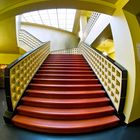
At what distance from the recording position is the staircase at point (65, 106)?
280cm

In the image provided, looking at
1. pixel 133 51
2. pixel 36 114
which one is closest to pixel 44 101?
pixel 36 114

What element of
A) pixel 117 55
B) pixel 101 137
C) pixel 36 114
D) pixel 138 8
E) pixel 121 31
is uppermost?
pixel 138 8

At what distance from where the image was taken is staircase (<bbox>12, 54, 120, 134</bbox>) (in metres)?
2.80

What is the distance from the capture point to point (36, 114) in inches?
120

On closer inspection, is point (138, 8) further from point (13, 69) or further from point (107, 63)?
point (13, 69)

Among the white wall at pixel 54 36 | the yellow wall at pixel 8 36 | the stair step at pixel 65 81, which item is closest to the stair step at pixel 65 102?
the stair step at pixel 65 81

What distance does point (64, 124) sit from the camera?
2809mm

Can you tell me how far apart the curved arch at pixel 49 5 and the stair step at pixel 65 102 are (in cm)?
182

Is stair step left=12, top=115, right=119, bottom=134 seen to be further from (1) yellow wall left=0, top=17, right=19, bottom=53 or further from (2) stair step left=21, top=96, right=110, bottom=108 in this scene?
(1) yellow wall left=0, top=17, right=19, bottom=53

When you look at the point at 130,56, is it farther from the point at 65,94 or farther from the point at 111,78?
the point at 65,94

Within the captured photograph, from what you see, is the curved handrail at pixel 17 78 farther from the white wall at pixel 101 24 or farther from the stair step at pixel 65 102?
the white wall at pixel 101 24

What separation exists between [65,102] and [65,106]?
3.5 inches

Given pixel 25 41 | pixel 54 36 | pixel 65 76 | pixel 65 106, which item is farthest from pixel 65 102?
pixel 54 36

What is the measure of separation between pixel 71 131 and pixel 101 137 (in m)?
0.51
